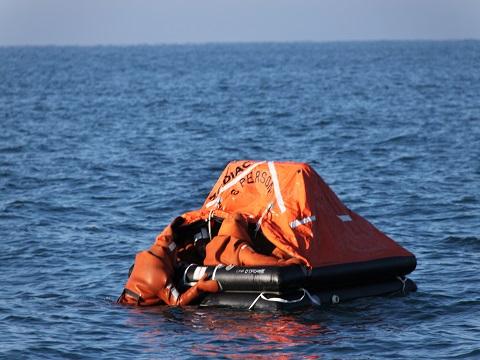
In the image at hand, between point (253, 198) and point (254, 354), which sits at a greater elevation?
point (253, 198)

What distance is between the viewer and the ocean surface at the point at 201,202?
14.6 m

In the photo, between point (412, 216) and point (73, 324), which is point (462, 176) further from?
point (73, 324)

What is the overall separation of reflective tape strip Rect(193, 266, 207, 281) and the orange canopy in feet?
3.71

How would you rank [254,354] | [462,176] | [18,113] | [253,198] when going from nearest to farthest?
[254,354] → [253,198] → [462,176] → [18,113]

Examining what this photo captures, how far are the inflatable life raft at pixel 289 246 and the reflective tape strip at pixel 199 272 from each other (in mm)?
15

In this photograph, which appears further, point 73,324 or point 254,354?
point 73,324

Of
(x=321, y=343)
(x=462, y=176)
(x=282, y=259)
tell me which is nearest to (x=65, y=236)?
(x=282, y=259)

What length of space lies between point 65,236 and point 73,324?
659 cm

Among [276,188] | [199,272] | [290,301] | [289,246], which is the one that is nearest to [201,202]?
[276,188]

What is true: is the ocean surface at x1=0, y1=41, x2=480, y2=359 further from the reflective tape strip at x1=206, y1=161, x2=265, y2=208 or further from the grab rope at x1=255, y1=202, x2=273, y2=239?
the reflective tape strip at x1=206, y1=161, x2=265, y2=208

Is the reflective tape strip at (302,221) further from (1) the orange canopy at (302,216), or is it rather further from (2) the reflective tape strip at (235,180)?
(2) the reflective tape strip at (235,180)

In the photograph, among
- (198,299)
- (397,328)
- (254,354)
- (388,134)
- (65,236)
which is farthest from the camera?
(388,134)

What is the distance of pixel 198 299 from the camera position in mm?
15992

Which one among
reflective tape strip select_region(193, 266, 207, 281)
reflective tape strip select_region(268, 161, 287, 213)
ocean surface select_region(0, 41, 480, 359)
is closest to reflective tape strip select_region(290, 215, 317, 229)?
reflective tape strip select_region(268, 161, 287, 213)
